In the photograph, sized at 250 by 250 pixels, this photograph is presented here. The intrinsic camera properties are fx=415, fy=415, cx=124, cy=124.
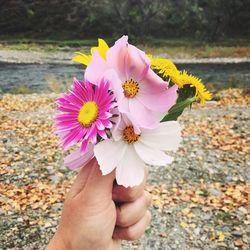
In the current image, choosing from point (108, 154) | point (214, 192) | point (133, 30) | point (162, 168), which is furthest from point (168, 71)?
point (133, 30)

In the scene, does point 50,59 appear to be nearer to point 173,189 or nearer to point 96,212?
point 173,189

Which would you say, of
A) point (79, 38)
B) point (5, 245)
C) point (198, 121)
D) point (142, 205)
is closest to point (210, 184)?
point (5, 245)

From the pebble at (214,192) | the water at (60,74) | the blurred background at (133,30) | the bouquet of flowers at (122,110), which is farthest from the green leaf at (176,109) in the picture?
the blurred background at (133,30)

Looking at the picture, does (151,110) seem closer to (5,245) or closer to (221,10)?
(5,245)

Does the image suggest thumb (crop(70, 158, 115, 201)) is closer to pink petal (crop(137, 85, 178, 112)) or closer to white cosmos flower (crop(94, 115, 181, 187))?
white cosmos flower (crop(94, 115, 181, 187))

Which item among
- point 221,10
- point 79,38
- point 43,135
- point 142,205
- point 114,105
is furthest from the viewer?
point 221,10

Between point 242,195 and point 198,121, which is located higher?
point 242,195

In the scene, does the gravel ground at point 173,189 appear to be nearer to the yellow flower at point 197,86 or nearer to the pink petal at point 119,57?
the yellow flower at point 197,86
